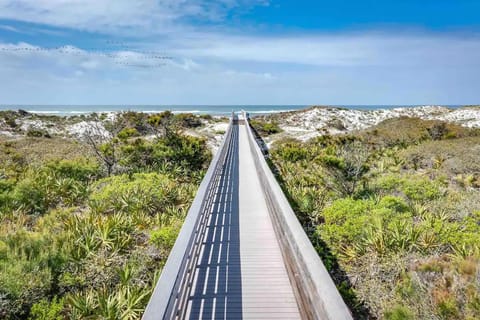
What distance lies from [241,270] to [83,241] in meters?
3.83

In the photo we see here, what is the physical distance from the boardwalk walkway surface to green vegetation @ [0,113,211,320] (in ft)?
3.18

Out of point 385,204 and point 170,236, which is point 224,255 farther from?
point 385,204

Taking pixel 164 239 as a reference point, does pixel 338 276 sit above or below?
below

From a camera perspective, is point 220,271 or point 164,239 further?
point 164,239

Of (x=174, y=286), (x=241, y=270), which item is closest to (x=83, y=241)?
(x=241, y=270)

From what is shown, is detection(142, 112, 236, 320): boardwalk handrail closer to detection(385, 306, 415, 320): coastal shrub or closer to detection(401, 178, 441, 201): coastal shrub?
detection(385, 306, 415, 320): coastal shrub

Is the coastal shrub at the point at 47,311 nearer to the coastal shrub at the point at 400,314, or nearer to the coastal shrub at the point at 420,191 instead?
the coastal shrub at the point at 400,314

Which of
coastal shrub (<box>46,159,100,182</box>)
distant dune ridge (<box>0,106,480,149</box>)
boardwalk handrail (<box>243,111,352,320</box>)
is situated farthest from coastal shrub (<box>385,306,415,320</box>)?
distant dune ridge (<box>0,106,480,149</box>)

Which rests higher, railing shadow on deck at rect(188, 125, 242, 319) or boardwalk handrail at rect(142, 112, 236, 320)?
boardwalk handrail at rect(142, 112, 236, 320)

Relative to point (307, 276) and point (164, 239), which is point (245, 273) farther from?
point (164, 239)

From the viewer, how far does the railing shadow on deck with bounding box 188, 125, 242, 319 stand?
164 inches

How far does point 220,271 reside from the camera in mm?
5121

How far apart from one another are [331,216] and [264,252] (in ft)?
9.71

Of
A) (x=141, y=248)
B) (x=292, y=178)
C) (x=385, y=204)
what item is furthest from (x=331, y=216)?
(x=292, y=178)
